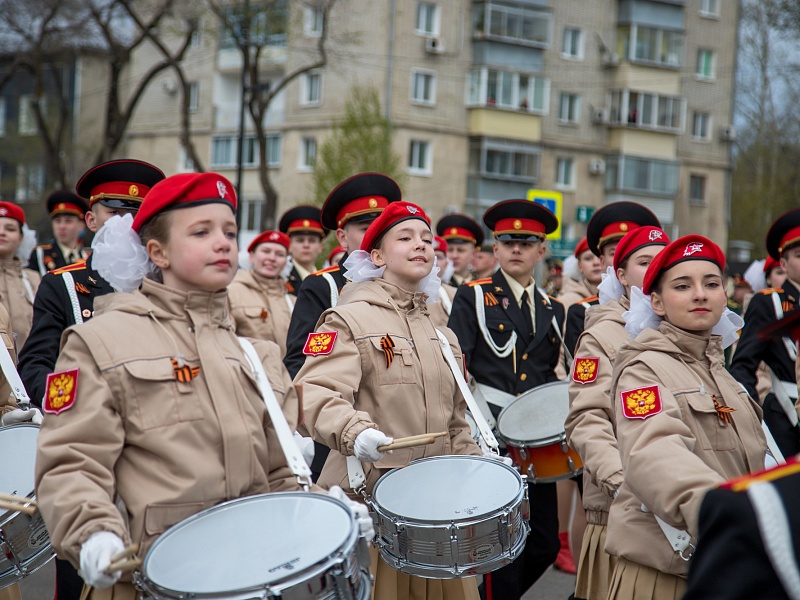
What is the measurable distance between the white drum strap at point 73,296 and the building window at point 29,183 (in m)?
40.6

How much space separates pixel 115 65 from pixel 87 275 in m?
23.1

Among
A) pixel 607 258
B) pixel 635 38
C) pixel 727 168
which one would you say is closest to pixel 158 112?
pixel 635 38

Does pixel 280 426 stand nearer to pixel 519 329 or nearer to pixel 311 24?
pixel 519 329

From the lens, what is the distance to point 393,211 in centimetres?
507

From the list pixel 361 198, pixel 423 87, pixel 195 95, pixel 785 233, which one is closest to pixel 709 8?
pixel 423 87

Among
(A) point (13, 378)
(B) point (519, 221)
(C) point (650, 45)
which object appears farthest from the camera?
(C) point (650, 45)

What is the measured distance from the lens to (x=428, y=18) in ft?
125

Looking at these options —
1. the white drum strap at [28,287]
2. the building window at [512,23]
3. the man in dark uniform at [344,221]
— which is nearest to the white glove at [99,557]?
the man in dark uniform at [344,221]

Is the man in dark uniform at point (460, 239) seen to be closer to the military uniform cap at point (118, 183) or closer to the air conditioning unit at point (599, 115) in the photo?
the military uniform cap at point (118, 183)

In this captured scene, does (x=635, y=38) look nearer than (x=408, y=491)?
No

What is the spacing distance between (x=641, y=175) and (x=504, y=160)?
6741 millimetres

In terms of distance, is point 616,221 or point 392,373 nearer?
point 392,373

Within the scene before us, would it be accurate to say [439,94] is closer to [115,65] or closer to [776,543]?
[115,65]

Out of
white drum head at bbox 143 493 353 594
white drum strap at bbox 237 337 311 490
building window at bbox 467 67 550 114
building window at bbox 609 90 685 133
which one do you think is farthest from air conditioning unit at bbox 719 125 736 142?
white drum head at bbox 143 493 353 594
